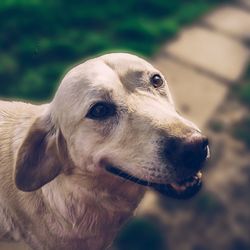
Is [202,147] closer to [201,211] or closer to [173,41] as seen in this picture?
[201,211]

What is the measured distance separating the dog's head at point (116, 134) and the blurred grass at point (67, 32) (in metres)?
2.15

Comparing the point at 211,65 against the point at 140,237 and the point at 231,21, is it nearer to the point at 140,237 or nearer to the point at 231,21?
the point at 231,21

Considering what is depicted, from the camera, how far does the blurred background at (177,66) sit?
398 cm

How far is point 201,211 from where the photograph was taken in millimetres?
4082

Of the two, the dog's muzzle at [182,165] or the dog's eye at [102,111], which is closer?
the dog's muzzle at [182,165]

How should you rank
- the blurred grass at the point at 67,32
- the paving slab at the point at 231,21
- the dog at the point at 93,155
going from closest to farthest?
the dog at the point at 93,155
the blurred grass at the point at 67,32
the paving slab at the point at 231,21

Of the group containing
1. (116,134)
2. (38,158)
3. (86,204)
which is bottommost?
(86,204)

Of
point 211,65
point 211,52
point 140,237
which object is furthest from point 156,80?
point 211,52

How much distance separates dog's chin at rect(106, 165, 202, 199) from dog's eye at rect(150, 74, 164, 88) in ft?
1.79

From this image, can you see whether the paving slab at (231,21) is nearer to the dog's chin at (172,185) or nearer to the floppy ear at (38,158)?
the dog's chin at (172,185)

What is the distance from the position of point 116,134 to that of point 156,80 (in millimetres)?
434

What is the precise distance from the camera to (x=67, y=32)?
18.4 ft

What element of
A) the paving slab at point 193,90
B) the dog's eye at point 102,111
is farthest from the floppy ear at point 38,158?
the paving slab at point 193,90

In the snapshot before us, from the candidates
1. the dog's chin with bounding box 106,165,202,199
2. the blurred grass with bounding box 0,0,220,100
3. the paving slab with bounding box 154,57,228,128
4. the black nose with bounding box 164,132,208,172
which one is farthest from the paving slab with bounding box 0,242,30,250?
the paving slab with bounding box 154,57,228,128
